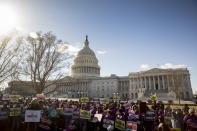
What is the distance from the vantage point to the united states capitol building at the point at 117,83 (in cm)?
7219

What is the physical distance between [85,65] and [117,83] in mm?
32134

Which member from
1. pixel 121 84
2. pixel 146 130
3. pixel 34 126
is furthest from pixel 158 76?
pixel 34 126

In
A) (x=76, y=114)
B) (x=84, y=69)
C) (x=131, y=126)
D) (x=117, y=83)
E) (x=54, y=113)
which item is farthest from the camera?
(x=84, y=69)

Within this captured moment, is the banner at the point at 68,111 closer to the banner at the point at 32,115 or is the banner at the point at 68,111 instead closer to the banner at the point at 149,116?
the banner at the point at 32,115

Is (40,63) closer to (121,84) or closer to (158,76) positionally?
(158,76)

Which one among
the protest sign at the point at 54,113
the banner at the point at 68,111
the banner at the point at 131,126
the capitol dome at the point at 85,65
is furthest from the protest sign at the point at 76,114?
the capitol dome at the point at 85,65

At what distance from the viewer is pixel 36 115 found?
8.12 meters

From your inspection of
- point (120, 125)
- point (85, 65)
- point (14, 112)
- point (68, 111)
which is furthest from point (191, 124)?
point (85, 65)

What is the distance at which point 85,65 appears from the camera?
114562 millimetres

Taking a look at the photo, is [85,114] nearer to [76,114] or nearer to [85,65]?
[76,114]

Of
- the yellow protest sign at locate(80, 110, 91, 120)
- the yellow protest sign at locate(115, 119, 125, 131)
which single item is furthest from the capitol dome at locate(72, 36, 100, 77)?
the yellow protest sign at locate(115, 119, 125, 131)

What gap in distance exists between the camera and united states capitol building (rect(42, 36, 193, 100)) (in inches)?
2858

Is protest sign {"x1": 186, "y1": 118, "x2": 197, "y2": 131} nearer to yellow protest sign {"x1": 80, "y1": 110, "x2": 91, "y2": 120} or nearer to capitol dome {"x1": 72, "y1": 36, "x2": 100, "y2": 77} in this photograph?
yellow protest sign {"x1": 80, "y1": 110, "x2": 91, "y2": 120}

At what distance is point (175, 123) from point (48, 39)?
21713mm
